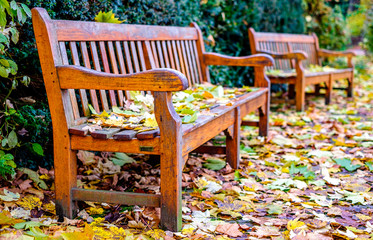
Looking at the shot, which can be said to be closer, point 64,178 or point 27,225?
point 27,225

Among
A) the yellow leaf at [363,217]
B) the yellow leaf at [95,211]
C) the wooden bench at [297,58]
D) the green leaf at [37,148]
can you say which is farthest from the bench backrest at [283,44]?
the yellow leaf at [95,211]

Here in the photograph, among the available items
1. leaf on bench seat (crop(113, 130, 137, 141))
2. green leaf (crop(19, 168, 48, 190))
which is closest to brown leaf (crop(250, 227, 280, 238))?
leaf on bench seat (crop(113, 130, 137, 141))

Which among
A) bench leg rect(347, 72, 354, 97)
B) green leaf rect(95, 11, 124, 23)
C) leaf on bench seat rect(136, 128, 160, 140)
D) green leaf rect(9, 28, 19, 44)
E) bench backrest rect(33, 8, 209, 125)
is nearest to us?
leaf on bench seat rect(136, 128, 160, 140)

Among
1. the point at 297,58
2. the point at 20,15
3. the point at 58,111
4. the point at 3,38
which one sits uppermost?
the point at 20,15

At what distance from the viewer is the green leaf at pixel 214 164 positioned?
3146 millimetres

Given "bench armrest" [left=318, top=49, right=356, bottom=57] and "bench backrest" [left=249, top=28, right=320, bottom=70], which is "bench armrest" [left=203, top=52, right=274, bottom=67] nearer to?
"bench backrest" [left=249, top=28, right=320, bottom=70]

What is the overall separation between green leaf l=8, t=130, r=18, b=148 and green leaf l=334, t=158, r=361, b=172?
2.34 m

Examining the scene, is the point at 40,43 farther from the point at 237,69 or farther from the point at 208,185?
the point at 237,69

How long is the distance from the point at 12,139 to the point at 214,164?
5.01 ft

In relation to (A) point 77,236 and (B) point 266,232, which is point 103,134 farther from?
(B) point 266,232

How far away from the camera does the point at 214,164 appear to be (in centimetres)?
323

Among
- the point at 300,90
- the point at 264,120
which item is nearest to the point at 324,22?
the point at 300,90

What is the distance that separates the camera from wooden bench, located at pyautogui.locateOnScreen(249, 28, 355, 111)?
5234 millimetres

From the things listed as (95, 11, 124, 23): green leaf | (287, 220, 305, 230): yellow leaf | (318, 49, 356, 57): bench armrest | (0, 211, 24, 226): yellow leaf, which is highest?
(95, 11, 124, 23): green leaf
